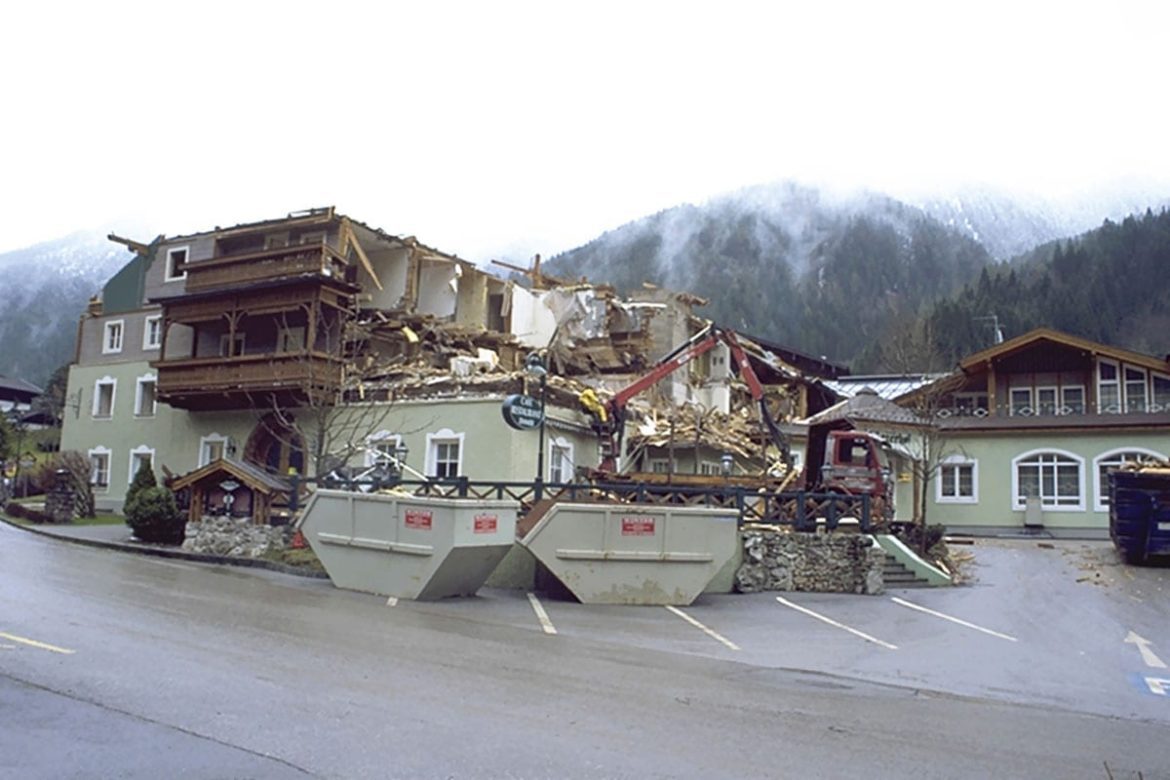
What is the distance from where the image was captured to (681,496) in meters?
21.6

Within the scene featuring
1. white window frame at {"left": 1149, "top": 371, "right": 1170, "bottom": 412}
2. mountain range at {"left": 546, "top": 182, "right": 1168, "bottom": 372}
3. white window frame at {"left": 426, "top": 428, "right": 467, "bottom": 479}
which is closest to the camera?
white window frame at {"left": 426, "top": 428, "right": 467, "bottom": 479}

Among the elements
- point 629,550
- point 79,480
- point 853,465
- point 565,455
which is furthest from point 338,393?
point 853,465

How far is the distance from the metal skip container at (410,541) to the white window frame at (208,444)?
17246 mm

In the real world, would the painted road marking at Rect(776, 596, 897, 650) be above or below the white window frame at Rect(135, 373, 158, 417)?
below

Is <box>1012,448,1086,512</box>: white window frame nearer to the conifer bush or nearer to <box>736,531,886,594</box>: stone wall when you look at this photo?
<box>736,531,886,594</box>: stone wall

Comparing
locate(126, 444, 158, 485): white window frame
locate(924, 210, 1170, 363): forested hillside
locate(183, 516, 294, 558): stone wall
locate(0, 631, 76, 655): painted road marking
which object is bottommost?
locate(0, 631, 76, 655): painted road marking

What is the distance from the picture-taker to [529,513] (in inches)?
755

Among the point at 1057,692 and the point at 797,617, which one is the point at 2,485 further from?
the point at 1057,692

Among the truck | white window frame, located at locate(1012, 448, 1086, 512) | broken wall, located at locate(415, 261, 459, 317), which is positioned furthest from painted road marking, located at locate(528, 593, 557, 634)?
white window frame, located at locate(1012, 448, 1086, 512)

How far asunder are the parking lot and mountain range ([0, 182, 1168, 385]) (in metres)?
54.4

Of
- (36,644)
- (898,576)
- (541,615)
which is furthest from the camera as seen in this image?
(898,576)

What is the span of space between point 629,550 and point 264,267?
20.3 metres

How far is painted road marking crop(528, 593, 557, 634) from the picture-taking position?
14029 millimetres

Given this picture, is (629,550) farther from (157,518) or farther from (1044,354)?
(1044,354)
